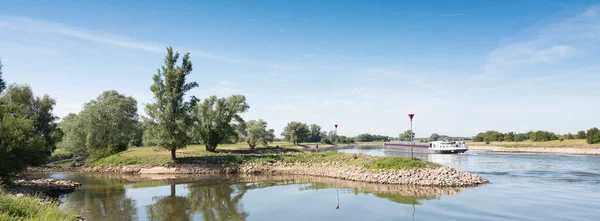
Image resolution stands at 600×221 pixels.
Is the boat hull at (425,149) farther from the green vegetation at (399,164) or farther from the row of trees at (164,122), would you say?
the row of trees at (164,122)

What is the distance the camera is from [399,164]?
2988cm

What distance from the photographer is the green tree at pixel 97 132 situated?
46.0m

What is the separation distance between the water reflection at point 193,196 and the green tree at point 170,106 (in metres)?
9.53

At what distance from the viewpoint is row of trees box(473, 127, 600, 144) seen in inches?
2799

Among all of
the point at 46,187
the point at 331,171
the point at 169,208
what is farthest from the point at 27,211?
the point at 331,171

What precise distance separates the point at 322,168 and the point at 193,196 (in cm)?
1559

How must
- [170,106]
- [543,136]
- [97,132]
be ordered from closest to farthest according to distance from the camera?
[170,106] < [97,132] < [543,136]

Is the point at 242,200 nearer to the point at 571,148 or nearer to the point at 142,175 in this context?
the point at 142,175

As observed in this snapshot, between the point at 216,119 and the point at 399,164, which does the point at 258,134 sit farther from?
the point at 399,164

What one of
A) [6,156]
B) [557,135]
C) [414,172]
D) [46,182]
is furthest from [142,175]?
[557,135]

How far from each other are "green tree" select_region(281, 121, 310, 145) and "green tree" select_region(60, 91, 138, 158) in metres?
75.3

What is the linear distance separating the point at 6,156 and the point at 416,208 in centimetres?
2624

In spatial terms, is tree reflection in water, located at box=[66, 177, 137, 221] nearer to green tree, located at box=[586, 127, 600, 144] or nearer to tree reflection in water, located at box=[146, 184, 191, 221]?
tree reflection in water, located at box=[146, 184, 191, 221]

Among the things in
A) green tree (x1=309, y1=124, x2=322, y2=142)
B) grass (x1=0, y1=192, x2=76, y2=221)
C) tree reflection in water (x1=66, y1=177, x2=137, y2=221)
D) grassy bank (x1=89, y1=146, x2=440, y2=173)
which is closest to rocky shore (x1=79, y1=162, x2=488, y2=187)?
grassy bank (x1=89, y1=146, x2=440, y2=173)
